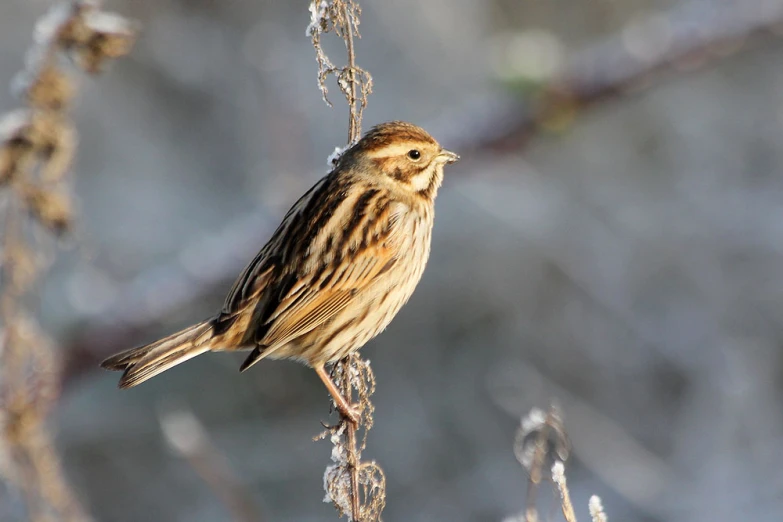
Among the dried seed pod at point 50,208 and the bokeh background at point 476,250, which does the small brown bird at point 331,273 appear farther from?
the bokeh background at point 476,250

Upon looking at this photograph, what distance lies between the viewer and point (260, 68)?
9.09 m

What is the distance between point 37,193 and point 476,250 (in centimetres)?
576

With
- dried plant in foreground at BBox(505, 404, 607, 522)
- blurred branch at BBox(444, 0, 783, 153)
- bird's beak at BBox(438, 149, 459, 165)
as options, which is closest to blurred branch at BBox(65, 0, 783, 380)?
blurred branch at BBox(444, 0, 783, 153)

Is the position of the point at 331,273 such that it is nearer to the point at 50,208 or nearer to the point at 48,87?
the point at 50,208

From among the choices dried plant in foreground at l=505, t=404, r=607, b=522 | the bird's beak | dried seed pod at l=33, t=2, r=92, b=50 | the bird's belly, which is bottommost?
dried plant in foreground at l=505, t=404, r=607, b=522

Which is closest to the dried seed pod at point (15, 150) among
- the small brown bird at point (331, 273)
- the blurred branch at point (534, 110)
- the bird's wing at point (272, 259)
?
the small brown bird at point (331, 273)

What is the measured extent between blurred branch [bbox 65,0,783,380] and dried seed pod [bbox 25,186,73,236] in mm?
4767

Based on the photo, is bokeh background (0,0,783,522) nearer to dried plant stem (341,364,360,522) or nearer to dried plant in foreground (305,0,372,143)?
dried plant stem (341,364,360,522)

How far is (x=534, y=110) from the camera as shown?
27.0 ft

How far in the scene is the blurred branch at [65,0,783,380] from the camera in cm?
802

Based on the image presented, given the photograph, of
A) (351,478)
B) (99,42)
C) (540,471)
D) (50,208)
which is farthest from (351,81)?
(540,471)

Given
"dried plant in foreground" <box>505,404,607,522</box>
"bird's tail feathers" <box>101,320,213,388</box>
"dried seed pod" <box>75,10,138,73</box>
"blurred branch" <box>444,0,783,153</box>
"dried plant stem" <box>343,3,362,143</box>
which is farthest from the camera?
"blurred branch" <box>444,0,783,153</box>

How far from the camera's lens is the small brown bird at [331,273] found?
12.9ft

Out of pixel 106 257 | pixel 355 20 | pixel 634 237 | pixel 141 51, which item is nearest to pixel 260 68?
pixel 141 51
